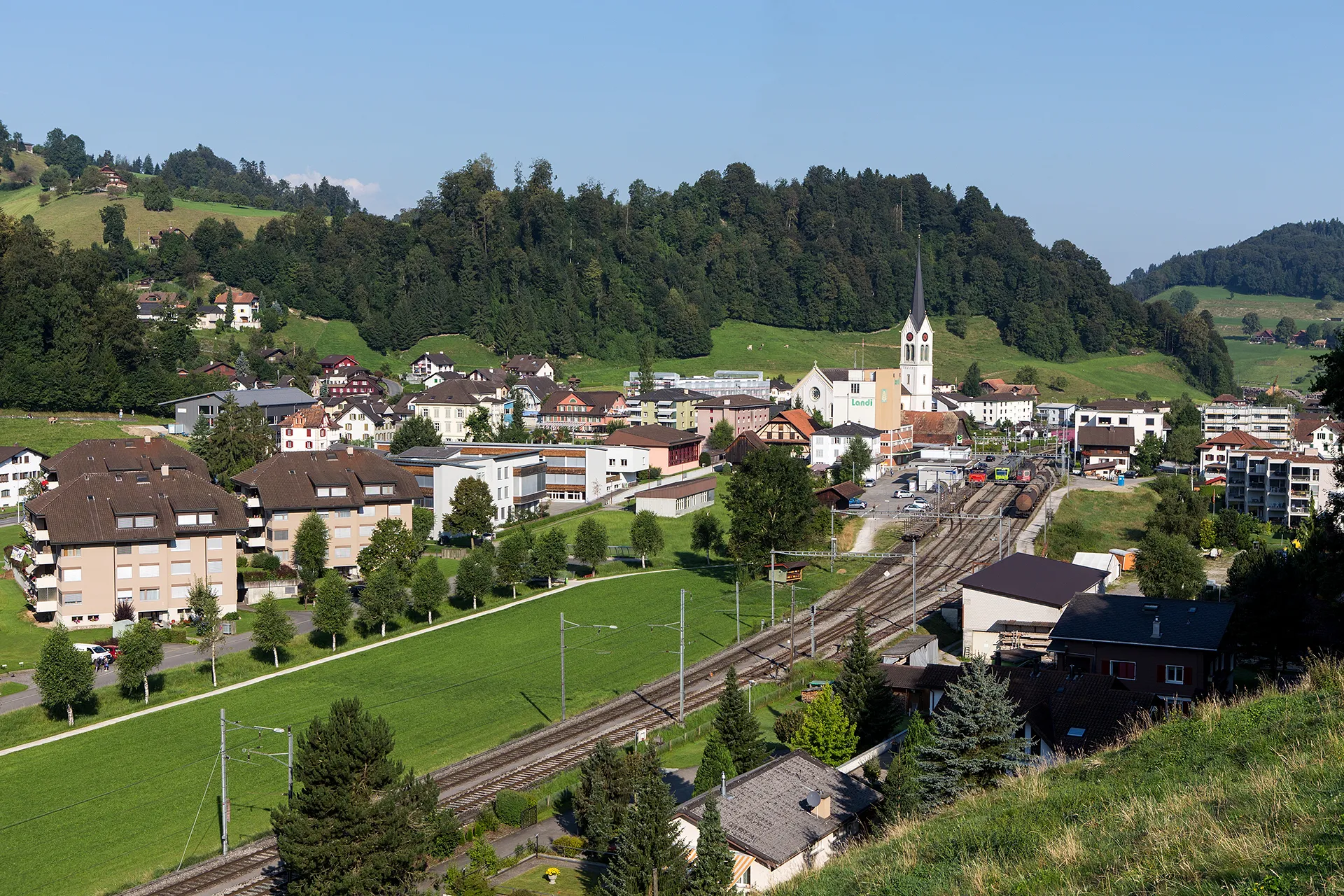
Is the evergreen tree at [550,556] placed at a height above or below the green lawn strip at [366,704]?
above

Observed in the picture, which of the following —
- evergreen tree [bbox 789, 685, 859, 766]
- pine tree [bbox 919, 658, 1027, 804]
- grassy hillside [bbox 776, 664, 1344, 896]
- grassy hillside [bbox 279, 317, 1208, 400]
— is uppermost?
grassy hillside [bbox 279, 317, 1208, 400]

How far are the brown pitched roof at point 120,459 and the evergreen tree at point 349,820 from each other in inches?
1657

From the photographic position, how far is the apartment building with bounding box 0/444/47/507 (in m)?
76.5

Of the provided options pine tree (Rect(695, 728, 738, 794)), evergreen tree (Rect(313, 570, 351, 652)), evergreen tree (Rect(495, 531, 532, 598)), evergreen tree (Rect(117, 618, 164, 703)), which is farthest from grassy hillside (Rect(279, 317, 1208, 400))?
pine tree (Rect(695, 728, 738, 794))

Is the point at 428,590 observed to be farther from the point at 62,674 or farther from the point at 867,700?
the point at 867,700

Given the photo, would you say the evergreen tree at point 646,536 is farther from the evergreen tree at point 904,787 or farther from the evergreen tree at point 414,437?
the evergreen tree at point 904,787

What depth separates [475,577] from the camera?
182 feet

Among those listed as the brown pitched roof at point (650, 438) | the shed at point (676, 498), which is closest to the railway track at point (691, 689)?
the shed at point (676, 498)

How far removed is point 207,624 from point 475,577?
40.0 ft

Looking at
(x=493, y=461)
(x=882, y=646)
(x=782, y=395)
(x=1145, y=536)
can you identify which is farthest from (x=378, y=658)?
(x=782, y=395)

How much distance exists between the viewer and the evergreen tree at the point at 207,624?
153 ft

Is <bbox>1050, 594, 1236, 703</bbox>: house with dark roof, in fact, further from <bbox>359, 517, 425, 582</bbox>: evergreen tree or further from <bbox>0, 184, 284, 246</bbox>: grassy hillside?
A: <bbox>0, 184, 284, 246</bbox>: grassy hillside

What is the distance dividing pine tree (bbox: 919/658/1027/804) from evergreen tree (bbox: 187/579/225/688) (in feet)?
98.4

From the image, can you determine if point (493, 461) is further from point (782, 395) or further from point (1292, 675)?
point (782, 395)
